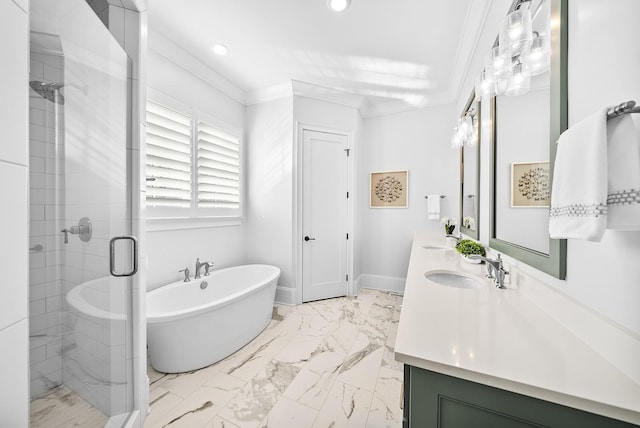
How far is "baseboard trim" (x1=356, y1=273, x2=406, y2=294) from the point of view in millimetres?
3409

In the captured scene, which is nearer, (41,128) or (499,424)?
(499,424)

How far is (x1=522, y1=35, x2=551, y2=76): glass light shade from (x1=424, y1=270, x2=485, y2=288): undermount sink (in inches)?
41.4

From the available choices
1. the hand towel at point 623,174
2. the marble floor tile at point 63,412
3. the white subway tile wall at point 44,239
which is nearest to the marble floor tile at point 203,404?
Answer: the marble floor tile at point 63,412

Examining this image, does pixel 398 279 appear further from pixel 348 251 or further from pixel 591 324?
pixel 591 324

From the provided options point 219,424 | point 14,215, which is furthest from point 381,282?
point 14,215

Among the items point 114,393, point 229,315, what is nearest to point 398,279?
point 229,315

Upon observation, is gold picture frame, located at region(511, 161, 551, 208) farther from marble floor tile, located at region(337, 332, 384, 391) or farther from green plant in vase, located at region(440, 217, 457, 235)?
green plant in vase, located at region(440, 217, 457, 235)

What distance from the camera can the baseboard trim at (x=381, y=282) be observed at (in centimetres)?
341

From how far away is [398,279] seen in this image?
3416mm

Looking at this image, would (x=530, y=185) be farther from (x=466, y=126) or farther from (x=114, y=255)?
(x=114, y=255)

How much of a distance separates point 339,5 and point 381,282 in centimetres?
321

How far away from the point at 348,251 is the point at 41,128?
294cm

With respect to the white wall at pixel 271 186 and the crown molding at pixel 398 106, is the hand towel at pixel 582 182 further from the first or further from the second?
the crown molding at pixel 398 106

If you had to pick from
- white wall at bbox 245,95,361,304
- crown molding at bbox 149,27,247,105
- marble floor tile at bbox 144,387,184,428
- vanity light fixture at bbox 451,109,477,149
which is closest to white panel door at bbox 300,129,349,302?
white wall at bbox 245,95,361,304
